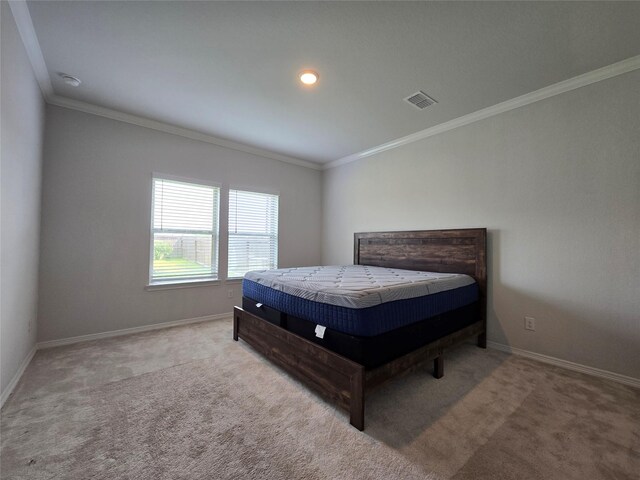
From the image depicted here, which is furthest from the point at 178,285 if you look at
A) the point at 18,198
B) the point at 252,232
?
the point at 18,198

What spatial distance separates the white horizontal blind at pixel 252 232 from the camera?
396cm

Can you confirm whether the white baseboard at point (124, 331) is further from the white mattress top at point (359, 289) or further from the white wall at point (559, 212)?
the white wall at point (559, 212)

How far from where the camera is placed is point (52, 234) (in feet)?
8.85

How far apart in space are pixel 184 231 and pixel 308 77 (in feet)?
8.04

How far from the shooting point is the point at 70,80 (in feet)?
7.93

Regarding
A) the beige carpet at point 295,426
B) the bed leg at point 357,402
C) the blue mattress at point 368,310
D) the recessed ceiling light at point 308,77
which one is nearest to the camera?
the beige carpet at point 295,426

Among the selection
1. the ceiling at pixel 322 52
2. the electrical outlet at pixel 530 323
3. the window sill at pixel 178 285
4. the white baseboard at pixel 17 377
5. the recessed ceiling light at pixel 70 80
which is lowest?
the white baseboard at pixel 17 377

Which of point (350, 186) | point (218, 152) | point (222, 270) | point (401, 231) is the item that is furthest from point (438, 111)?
point (222, 270)

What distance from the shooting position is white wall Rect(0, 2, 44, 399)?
169cm

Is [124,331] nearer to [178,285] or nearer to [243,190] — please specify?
[178,285]

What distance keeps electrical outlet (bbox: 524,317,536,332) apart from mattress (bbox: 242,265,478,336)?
0.57m

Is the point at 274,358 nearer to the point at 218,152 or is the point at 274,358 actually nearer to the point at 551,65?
the point at 218,152

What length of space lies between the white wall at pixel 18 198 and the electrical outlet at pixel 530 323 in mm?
4210

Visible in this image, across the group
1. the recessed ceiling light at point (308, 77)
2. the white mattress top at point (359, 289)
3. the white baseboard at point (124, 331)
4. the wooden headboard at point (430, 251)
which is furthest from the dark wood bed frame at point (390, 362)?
the recessed ceiling light at point (308, 77)
